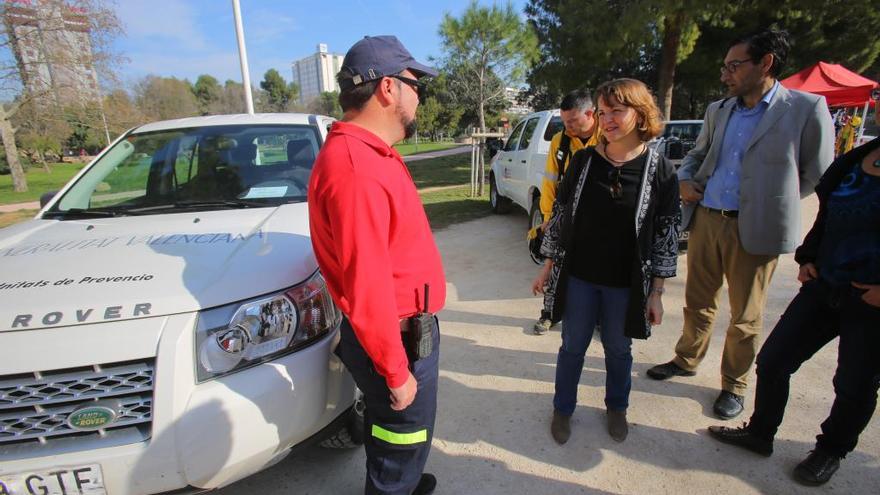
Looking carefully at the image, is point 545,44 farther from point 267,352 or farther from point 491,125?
point 491,125

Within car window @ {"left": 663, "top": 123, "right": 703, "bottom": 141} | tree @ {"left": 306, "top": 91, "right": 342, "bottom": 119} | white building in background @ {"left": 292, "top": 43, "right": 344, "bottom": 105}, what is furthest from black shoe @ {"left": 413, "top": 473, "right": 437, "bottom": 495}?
white building in background @ {"left": 292, "top": 43, "right": 344, "bottom": 105}

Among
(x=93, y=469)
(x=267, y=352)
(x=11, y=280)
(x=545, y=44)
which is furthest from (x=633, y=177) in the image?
(x=545, y=44)

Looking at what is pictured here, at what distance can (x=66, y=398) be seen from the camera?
1.49 meters

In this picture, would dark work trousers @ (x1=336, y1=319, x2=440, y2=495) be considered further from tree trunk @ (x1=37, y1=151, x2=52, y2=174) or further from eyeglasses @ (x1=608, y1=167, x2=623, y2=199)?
tree trunk @ (x1=37, y1=151, x2=52, y2=174)

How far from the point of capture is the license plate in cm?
143

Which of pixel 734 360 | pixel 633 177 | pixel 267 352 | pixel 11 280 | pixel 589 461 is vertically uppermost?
pixel 633 177

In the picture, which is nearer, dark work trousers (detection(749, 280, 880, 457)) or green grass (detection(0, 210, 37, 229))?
dark work trousers (detection(749, 280, 880, 457))

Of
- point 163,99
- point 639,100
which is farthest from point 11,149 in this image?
point 163,99

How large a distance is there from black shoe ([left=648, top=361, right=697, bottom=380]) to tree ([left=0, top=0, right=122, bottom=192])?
19131 mm

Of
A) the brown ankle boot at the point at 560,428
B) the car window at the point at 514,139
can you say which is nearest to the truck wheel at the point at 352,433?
the brown ankle boot at the point at 560,428

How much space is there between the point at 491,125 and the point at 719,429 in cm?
4067

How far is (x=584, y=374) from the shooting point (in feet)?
10.2

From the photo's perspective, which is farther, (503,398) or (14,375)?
(503,398)

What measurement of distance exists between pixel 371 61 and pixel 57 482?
1695 mm
